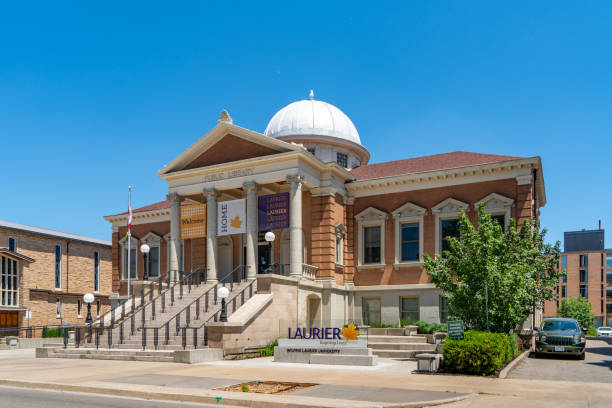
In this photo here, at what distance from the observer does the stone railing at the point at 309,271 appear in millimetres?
30502

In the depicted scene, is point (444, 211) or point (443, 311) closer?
point (443, 311)

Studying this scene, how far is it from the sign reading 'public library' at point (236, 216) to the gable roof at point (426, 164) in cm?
639

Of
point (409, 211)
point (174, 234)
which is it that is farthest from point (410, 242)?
point (174, 234)

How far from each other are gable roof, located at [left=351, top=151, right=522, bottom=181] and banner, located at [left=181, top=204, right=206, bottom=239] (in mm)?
9422

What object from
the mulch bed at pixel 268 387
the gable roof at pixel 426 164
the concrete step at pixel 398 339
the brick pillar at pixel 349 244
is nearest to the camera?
the mulch bed at pixel 268 387

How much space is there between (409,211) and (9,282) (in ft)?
111

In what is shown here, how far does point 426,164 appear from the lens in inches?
1378

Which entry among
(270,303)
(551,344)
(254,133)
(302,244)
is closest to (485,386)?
(551,344)

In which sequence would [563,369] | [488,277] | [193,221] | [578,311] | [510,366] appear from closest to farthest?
[510,366], [563,369], [488,277], [193,221], [578,311]

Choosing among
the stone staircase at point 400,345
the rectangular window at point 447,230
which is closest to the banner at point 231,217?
the stone staircase at point 400,345

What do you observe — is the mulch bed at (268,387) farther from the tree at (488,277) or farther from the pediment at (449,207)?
the pediment at (449,207)

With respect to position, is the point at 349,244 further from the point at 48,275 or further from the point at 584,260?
the point at 584,260

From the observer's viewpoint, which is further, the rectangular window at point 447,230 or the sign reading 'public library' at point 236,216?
the rectangular window at point 447,230

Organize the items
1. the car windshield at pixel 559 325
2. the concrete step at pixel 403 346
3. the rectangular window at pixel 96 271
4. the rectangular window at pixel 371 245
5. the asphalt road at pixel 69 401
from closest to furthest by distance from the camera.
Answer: the asphalt road at pixel 69 401
the concrete step at pixel 403 346
the car windshield at pixel 559 325
the rectangular window at pixel 371 245
the rectangular window at pixel 96 271
